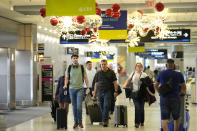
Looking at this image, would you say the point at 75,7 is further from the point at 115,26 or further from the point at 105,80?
the point at 115,26

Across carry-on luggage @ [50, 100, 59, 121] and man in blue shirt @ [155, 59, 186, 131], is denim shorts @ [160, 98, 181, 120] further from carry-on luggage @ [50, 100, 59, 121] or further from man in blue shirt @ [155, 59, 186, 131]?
carry-on luggage @ [50, 100, 59, 121]

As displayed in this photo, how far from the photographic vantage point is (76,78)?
32.1 ft

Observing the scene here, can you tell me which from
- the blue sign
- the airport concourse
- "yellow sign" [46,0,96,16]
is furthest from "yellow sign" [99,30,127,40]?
"yellow sign" [46,0,96,16]

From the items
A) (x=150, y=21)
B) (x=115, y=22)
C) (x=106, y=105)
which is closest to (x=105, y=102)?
(x=106, y=105)

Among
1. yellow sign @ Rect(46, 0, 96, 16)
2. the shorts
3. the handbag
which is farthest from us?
the shorts

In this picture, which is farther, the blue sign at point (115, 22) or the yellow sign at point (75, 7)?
the blue sign at point (115, 22)

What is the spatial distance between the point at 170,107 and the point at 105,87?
2972 mm

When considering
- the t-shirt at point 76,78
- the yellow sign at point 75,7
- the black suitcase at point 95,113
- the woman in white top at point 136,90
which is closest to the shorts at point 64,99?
the black suitcase at point 95,113

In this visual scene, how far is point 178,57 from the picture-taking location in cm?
3344

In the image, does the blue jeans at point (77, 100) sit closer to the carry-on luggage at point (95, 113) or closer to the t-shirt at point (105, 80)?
the t-shirt at point (105, 80)

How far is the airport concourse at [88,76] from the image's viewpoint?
818cm

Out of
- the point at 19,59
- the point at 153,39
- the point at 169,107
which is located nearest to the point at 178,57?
the point at 153,39

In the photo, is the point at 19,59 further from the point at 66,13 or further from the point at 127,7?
the point at 66,13

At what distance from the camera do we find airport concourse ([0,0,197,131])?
26.8 feet
